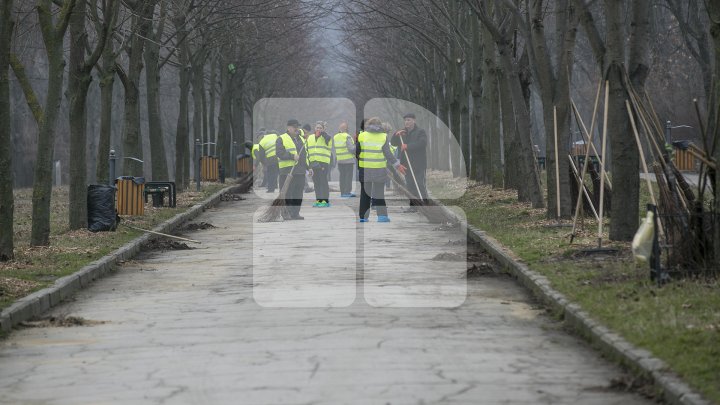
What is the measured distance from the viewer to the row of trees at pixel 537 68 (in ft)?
51.6

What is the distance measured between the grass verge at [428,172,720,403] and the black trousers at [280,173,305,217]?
7.00m

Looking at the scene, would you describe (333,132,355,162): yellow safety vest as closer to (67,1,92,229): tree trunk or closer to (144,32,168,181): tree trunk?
(144,32,168,181): tree trunk

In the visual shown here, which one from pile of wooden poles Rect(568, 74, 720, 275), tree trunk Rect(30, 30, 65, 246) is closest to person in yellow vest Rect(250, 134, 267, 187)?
tree trunk Rect(30, 30, 65, 246)

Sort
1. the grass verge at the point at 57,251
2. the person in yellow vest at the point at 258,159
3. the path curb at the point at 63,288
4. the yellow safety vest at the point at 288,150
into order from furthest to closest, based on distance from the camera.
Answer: the person in yellow vest at the point at 258,159, the yellow safety vest at the point at 288,150, the grass verge at the point at 57,251, the path curb at the point at 63,288

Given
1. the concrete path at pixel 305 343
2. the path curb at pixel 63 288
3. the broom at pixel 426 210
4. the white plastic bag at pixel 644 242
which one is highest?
the white plastic bag at pixel 644 242

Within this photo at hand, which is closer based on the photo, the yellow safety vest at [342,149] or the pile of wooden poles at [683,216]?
the pile of wooden poles at [683,216]

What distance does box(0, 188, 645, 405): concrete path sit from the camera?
7.80 metres

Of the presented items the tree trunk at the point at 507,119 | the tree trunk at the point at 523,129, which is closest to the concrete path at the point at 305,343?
the tree trunk at the point at 523,129

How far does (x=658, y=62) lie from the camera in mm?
45250

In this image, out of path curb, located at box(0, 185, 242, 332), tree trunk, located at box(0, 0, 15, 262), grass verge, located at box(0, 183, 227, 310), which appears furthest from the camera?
tree trunk, located at box(0, 0, 15, 262)

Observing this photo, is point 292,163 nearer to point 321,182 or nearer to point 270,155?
point 321,182

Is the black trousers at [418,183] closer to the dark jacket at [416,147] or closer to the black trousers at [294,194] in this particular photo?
the dark jacket at [416,147]

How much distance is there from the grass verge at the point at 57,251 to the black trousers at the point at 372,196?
11.3ft

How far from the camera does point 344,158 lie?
110 feet
